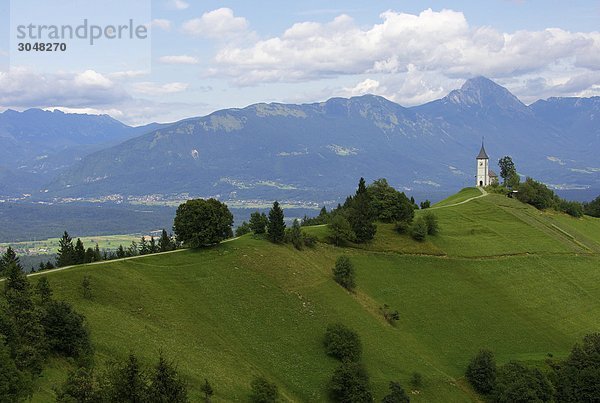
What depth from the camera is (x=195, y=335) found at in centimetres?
6184

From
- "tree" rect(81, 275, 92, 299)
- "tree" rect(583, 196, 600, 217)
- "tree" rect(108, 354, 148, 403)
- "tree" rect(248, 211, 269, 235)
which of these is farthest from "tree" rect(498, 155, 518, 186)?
"tree" rect(108, 354, 148, 403)

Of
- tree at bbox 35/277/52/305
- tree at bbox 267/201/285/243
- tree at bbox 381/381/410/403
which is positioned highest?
tree at bbox 267/201/285/243

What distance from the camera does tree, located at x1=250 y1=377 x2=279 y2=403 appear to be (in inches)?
2055

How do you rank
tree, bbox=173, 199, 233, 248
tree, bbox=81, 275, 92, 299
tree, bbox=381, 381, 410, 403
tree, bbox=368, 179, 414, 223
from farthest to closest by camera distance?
tree, bbox=368, 179, 414, 223 → tree, bbox=173, 199, 233, 248 → tree, bbox=81, 275, 92, 299 → tree, bbox=381, 381, 410, 403

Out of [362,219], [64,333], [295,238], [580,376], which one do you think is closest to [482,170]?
[362,219]

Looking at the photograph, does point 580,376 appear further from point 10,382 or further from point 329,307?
point 10,382

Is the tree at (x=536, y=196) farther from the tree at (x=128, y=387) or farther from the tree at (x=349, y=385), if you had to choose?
the tree at (x=128, y=387)

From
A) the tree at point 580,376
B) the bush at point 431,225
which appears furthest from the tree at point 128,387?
the bush at point 431,225

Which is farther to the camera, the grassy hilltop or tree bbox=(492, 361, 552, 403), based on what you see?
tree bbox=(492, 361, 552, 403)

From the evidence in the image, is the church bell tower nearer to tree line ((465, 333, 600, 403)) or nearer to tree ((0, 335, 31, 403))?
tree line ((465, 333, 600, 403))

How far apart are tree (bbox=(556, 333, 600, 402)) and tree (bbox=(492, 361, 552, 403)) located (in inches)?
47.8

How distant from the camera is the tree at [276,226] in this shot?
90750mm

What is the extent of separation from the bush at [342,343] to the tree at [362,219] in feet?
114

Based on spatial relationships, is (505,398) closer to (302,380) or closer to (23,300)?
(302,380)
